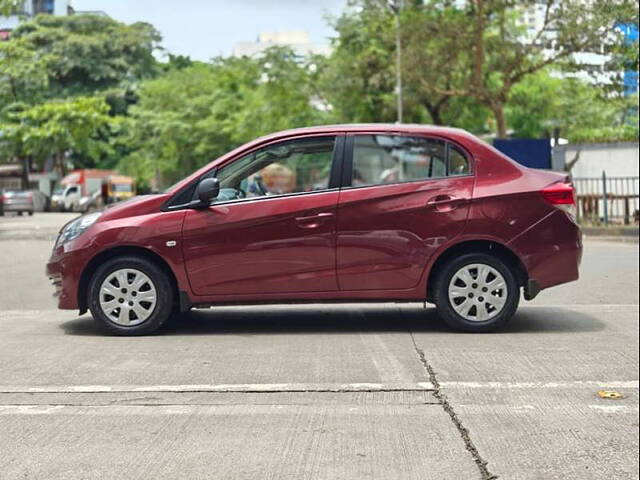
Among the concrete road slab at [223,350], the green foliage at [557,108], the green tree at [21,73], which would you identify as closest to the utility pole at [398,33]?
the green foliage at [557,108]

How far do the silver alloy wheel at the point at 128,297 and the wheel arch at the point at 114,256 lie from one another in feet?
0.50

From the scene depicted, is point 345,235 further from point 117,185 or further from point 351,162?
point 117,185

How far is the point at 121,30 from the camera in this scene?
25.0ft

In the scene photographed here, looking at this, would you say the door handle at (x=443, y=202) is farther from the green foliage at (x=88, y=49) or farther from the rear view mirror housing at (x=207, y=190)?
the green foliage at (x=88, y=49)

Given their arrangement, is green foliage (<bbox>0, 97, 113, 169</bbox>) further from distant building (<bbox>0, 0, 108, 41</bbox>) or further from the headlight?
→ the headlight

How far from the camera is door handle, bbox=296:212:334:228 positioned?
7559 millimetres

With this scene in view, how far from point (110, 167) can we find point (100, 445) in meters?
41.6

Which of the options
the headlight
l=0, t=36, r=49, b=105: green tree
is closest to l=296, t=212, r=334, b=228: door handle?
the headlight

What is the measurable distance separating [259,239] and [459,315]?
1633 mm

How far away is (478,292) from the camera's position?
25.2 ft

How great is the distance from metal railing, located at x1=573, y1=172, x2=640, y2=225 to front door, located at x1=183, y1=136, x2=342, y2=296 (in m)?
16.8

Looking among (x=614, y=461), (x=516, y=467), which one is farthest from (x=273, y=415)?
(x=614, y=461)

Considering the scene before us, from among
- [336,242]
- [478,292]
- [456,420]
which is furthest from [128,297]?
[456,420]

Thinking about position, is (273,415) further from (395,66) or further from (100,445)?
(395,66)
